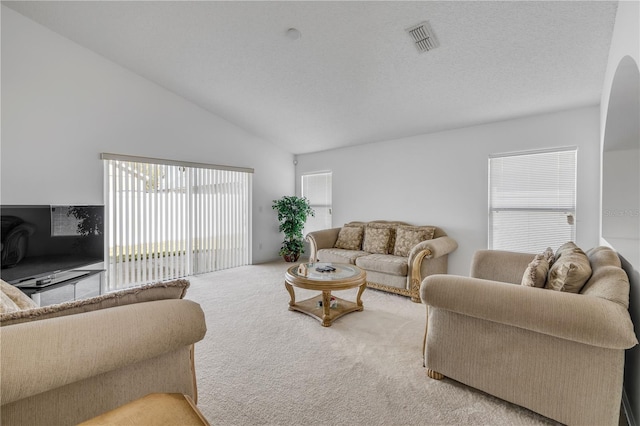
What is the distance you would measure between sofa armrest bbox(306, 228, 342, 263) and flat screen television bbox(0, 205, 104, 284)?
2943 millimetres

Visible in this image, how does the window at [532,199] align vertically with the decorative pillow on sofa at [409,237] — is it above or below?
above

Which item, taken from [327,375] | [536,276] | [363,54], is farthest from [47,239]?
[536,276]

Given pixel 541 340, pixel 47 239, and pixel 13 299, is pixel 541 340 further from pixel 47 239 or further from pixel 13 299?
pixel 47 239

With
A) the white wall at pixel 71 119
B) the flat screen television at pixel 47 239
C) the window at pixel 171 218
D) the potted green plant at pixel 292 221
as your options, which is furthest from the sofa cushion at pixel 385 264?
the flat screen television at pixel 47 239

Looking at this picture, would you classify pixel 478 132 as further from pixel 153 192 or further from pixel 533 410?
pixel 153 192

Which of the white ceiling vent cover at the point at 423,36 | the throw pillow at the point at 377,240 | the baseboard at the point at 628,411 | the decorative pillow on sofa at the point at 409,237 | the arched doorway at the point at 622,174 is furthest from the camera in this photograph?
the throw pillow at the point at 377,240

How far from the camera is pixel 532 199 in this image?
3.54 meters

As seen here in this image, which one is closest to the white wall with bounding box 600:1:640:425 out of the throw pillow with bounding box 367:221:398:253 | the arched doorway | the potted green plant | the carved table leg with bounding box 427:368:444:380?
the arched doorway

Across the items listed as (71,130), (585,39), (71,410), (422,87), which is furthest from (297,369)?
(71,130)

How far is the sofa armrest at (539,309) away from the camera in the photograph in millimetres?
1296

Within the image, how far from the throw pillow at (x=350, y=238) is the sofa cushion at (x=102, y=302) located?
3.58 meters

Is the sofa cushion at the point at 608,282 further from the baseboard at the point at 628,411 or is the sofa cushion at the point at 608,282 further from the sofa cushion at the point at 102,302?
the sofa cushion at the point at 102,302

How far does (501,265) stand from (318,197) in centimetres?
397

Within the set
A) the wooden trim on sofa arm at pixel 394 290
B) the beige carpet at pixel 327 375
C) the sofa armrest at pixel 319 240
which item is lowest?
the beige carpet at pixel 327 375
